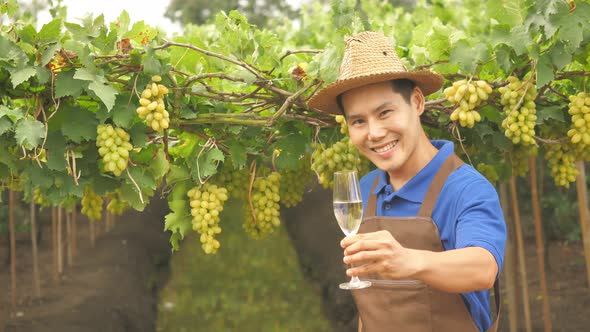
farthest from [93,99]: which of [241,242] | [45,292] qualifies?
[241,242]

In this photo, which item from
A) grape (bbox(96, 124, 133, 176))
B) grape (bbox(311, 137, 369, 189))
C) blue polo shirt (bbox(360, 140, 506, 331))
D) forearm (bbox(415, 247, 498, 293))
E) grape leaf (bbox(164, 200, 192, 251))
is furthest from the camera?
grape (bbox(311, 137, 369, 189))

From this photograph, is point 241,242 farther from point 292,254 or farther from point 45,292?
point 45,292

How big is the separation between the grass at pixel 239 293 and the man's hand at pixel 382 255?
15.0ft

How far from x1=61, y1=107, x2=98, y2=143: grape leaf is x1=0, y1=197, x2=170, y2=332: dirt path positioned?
13.3 feet

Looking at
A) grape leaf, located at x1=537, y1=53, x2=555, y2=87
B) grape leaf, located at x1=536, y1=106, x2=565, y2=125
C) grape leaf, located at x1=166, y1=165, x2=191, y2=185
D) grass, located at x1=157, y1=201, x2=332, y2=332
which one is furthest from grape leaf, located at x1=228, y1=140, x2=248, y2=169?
grass, located at x1=157, y1=201, x2=332, y2=332

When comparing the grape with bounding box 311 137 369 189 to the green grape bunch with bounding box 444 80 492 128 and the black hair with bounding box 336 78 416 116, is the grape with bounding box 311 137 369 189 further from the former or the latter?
the black hair with bounding box 336 78 416 116

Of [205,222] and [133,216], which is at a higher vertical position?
[133,216]

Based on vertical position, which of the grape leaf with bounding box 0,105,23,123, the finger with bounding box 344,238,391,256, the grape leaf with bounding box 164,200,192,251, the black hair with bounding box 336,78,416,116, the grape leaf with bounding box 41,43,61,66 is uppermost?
the grape leaf with bounding box 41,43,61,66

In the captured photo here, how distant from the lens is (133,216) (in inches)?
485

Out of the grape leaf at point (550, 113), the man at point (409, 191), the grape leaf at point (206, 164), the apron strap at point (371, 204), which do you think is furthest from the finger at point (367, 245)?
the grape leaf at point (550, 113)

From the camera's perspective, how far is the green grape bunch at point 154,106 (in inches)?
103

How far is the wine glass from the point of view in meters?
2.25

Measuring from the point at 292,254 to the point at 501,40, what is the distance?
916cm

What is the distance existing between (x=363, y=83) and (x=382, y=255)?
717 millimetres
